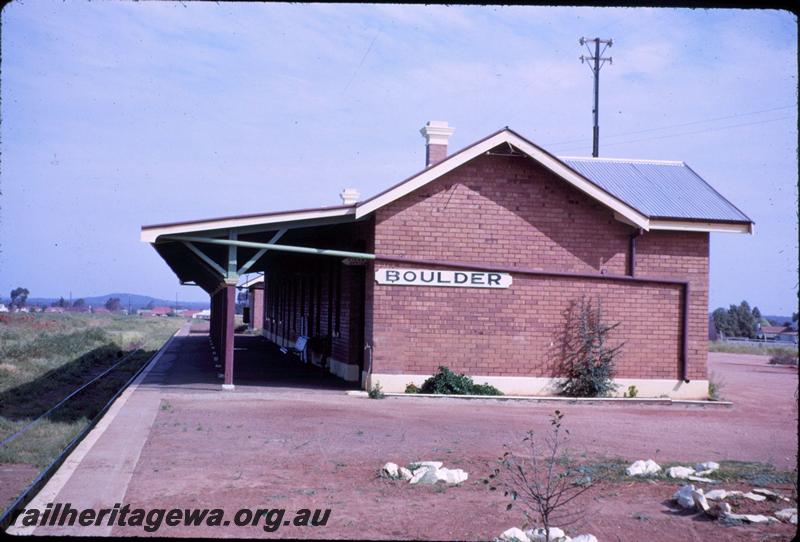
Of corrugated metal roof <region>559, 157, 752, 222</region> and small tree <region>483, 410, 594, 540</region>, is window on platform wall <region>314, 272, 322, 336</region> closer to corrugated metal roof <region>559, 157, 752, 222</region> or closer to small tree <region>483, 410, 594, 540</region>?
corrugated metal roof <region>559, 157, 752, 222</region>

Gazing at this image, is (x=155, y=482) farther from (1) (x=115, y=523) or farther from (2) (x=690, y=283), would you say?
(2) (x=690, y=283)

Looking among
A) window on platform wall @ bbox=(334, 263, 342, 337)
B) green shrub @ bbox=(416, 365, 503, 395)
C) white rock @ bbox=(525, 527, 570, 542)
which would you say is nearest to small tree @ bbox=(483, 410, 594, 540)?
white rock @ bbox=(525, 527, 570, 542)

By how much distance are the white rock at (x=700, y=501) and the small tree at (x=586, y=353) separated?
27.9 feet

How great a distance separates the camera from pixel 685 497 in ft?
22.5

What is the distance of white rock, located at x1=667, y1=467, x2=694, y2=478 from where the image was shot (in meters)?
8.12

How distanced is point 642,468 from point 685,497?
4.73 feet

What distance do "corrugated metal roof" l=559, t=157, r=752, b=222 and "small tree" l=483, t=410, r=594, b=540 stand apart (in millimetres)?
7685

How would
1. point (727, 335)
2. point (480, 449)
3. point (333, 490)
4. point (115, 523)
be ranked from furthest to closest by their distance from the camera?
point (727, 335) < point (480, 449) < point (333, 490) < point (115, 523)

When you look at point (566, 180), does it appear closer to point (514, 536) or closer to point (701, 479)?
point (701, 479)

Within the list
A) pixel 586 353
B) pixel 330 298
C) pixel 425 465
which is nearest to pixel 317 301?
pixel 330 298

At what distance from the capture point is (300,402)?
13.9 metres

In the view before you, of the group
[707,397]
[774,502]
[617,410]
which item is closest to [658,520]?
[774,502]

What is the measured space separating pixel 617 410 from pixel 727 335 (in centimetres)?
7134

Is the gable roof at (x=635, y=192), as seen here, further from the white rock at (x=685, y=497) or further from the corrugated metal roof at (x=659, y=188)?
the white rock at (x=685, y=497)
